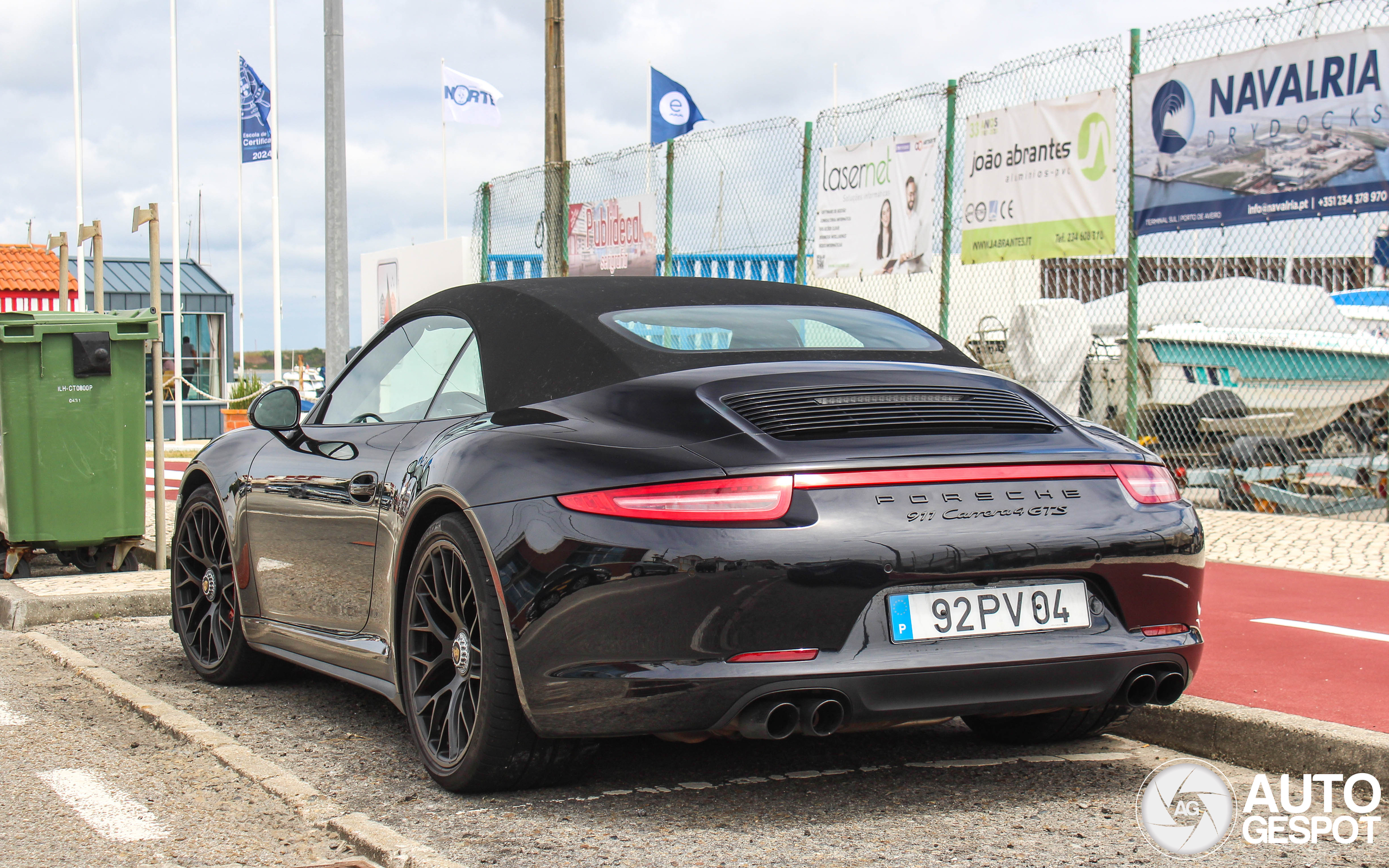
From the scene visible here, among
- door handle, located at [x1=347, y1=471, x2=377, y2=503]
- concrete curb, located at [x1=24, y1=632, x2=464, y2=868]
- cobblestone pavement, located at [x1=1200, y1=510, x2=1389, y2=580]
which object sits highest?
door handle, located at [x1=347, y1=471, x2=377, y2=503]

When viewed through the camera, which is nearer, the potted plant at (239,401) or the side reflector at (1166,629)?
the side reflector at (1166,629)

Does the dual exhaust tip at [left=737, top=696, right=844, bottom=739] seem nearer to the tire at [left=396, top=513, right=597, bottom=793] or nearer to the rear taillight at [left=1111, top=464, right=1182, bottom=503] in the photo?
the tire at [left=396, top=513, right=597, bottom=793]

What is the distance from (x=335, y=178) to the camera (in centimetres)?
Result: 1167

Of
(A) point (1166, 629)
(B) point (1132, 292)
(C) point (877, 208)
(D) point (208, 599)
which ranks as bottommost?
(D) point (208, 599)

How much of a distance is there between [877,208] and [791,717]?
304 inches

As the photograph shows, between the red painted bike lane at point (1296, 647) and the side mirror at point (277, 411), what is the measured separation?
3.14m

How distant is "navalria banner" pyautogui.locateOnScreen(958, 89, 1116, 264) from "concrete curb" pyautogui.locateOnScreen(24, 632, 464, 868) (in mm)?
6345

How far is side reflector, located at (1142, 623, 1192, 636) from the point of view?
351cm

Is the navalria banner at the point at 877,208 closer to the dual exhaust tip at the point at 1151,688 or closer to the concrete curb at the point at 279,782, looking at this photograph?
the concrete curb at the point at 279,782

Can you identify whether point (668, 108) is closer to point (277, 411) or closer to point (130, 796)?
point (277, 411)

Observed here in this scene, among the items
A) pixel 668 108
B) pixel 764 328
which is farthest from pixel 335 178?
pixel 668 108

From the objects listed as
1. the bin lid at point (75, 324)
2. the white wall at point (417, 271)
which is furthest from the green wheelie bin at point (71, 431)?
the white wall at point (417, 271)

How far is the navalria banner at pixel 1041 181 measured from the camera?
29.9 ft

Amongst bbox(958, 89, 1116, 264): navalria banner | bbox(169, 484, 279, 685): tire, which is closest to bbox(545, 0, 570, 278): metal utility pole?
bbox(958, 89, 1116, 264): navalria banner
